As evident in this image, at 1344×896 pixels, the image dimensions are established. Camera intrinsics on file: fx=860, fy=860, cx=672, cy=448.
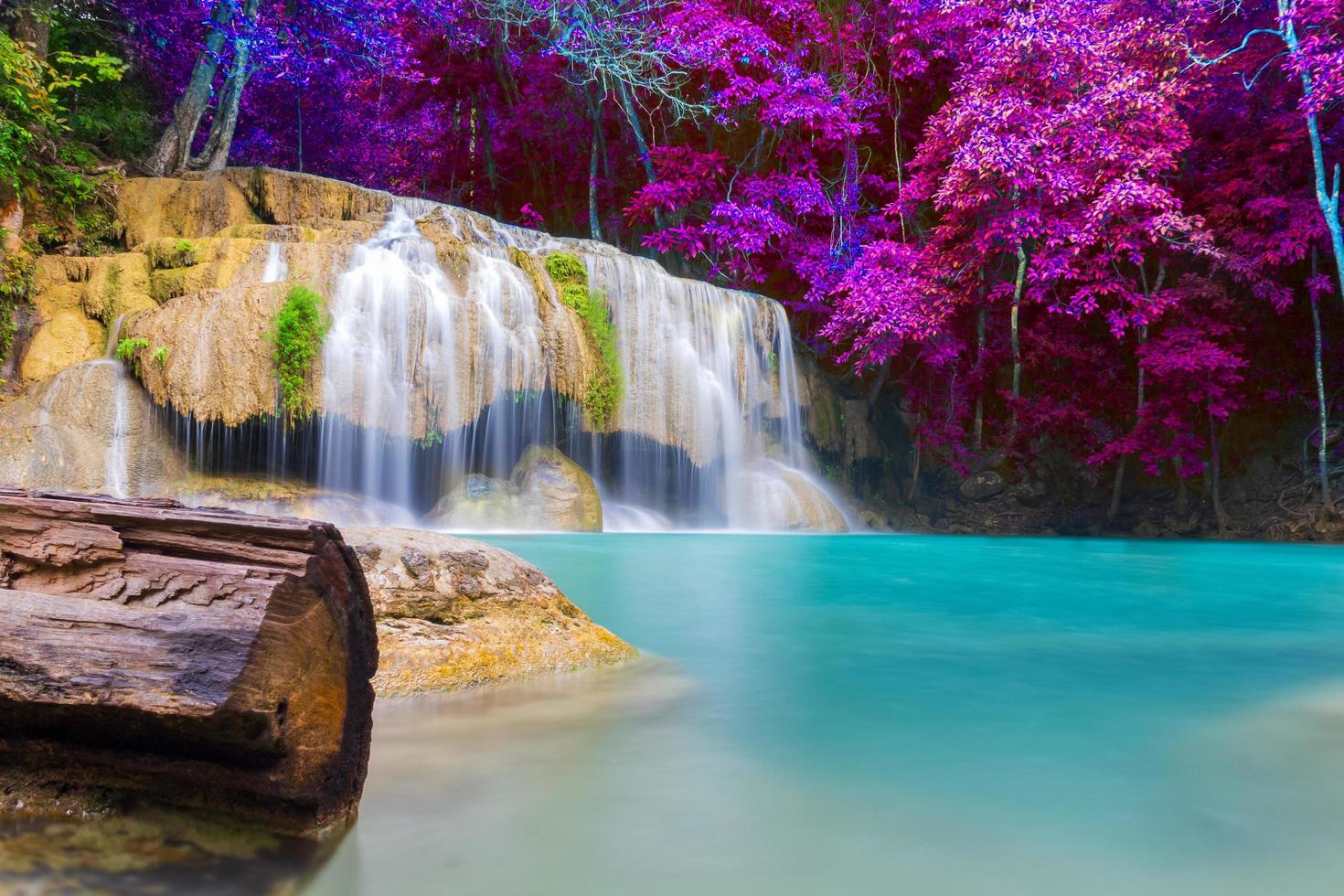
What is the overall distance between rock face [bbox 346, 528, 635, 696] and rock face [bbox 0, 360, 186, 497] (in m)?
6.24

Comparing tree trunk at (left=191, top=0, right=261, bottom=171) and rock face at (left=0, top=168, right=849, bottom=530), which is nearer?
rock face at (left=0, top=168, right=849, bottom=530)

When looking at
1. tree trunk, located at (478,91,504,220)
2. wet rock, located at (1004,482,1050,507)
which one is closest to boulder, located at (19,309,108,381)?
tree trunk, located at (478,91,504,220)

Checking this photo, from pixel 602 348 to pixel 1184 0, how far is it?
8.83 m

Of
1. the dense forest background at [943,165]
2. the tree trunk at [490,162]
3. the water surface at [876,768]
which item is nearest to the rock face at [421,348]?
the dense forest background at [943,165]

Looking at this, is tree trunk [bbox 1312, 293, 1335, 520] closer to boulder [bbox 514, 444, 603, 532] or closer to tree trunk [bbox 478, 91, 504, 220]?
boulder [bbox 514, 444, 603, 532]

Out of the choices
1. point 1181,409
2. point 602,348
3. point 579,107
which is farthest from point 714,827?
point 579,107

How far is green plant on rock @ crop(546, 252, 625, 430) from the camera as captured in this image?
10.8 metres

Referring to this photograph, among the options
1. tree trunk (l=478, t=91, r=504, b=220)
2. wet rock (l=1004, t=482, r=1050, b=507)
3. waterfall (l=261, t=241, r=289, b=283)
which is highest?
tree trunk (l=478, t=91, r=504, b=220)

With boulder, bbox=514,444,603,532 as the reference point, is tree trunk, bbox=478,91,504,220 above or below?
above

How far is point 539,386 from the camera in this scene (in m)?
10.1

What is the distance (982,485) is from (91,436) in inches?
477

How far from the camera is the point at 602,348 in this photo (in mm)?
11023

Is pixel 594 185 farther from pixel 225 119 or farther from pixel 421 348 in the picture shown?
pixel 421 348

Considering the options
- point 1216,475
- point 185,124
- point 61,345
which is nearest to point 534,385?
point 61,345
